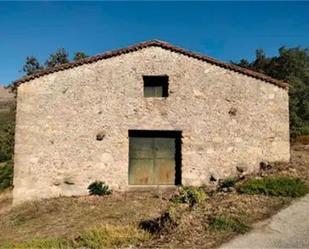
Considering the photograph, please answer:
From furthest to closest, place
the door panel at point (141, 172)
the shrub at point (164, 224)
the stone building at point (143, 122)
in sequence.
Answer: the door panel at point (141, 172) < the stone building at point (143, 122) < the shrub at point (164, 224)

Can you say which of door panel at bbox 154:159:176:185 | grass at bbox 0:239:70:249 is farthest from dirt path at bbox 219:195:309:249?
door panel at bbox 154:159:176:185

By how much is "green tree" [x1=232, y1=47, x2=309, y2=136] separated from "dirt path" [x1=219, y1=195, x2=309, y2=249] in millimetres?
22370

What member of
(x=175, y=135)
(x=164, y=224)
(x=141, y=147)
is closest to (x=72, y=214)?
(x=141, y=147)

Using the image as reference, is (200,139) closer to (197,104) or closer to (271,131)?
(197,104)

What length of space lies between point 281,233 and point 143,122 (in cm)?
858

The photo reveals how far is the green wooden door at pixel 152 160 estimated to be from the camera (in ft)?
59.1

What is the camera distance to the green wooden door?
1800 centimetres

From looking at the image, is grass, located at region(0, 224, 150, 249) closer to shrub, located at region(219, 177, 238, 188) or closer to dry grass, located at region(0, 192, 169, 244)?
dry grass, located at region(0, 192, 169, 244)

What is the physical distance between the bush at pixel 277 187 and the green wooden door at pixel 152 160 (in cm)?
461

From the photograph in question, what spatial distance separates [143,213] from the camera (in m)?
13.6

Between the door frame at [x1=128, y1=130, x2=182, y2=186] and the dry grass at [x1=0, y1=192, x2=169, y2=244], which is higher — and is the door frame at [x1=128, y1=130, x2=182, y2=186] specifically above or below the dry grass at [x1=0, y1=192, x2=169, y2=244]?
above

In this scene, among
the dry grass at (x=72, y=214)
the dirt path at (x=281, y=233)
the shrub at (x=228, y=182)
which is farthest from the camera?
the shrub at (x=228, y=182)

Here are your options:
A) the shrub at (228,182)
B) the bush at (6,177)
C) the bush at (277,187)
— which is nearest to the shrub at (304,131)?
the shrub at (228,182)

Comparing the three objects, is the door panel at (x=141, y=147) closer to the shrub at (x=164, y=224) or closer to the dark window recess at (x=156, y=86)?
the dark window recess at (x=156, y=86)
